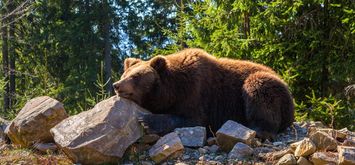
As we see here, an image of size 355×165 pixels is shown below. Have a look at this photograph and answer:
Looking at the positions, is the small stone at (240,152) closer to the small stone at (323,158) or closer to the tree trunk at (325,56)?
the small stone at (323,158)

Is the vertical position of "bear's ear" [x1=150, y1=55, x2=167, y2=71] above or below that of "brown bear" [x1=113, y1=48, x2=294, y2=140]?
above

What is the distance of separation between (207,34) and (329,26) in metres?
2.95

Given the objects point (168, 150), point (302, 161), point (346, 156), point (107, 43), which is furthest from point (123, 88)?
point (107, 43)

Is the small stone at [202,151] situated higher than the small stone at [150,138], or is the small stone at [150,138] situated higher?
the small stone at [150,138]

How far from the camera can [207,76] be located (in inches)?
267

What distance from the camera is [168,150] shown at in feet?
16.9

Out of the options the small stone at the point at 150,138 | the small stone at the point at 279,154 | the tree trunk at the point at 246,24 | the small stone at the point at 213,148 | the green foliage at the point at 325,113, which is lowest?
the green foliage at the point at 325,113

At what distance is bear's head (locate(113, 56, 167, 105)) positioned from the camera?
6133mm

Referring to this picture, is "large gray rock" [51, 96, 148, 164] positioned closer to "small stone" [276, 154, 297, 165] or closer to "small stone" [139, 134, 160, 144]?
"small stone" [139, 134, 160, 144]

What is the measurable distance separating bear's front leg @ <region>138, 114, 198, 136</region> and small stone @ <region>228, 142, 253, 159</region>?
3.75 feet

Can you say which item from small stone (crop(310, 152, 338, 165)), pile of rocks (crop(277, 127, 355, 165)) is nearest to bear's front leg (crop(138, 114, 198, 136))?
pile of rocks (crop(277, 127, 355, 165))

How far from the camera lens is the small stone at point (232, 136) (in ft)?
17.6

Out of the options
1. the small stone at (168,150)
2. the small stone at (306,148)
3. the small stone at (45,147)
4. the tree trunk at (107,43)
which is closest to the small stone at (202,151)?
the small stone at (168,150)

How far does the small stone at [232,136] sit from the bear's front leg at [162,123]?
84 centimetres
